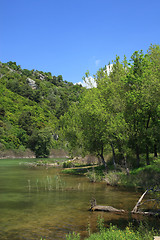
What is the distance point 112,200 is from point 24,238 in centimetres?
1081

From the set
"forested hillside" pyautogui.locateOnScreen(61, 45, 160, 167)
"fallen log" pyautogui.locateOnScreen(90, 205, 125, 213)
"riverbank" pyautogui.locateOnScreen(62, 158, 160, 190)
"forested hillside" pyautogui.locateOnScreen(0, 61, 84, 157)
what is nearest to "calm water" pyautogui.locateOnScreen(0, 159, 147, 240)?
"fallen log" pyautogui.locateOnScreen(90, 205, 125, 213)

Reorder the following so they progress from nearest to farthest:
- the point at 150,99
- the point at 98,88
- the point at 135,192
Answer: the point at 135,192 → the point at 150,99 → the point at 98,88

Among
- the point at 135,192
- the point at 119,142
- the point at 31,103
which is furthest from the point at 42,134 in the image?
the point at 135,192

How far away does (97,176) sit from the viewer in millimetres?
35312

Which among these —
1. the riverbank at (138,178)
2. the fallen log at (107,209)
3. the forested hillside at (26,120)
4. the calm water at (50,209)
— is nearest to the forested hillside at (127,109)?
the riverbank at (138,178)

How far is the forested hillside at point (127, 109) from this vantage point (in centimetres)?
3038

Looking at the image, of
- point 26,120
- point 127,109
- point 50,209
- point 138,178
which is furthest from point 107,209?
point 26,120

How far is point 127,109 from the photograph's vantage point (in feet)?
113

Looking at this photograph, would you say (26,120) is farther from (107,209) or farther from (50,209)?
(107,209)

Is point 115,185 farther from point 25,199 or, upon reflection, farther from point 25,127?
point 25,127

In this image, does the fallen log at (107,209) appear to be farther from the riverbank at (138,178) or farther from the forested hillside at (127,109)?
the forested hillside at (127,109)

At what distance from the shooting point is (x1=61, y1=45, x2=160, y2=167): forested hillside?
3038 centimetres

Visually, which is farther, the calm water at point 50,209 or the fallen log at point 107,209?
the fallen log at point 107,209

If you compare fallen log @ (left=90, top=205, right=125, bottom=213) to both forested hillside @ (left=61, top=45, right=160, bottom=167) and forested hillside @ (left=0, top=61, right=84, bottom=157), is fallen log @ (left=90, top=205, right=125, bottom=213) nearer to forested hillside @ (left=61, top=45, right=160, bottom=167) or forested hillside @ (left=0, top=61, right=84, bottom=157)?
forested hillside @ (left=61, top=45, right=160, bottom=167)
